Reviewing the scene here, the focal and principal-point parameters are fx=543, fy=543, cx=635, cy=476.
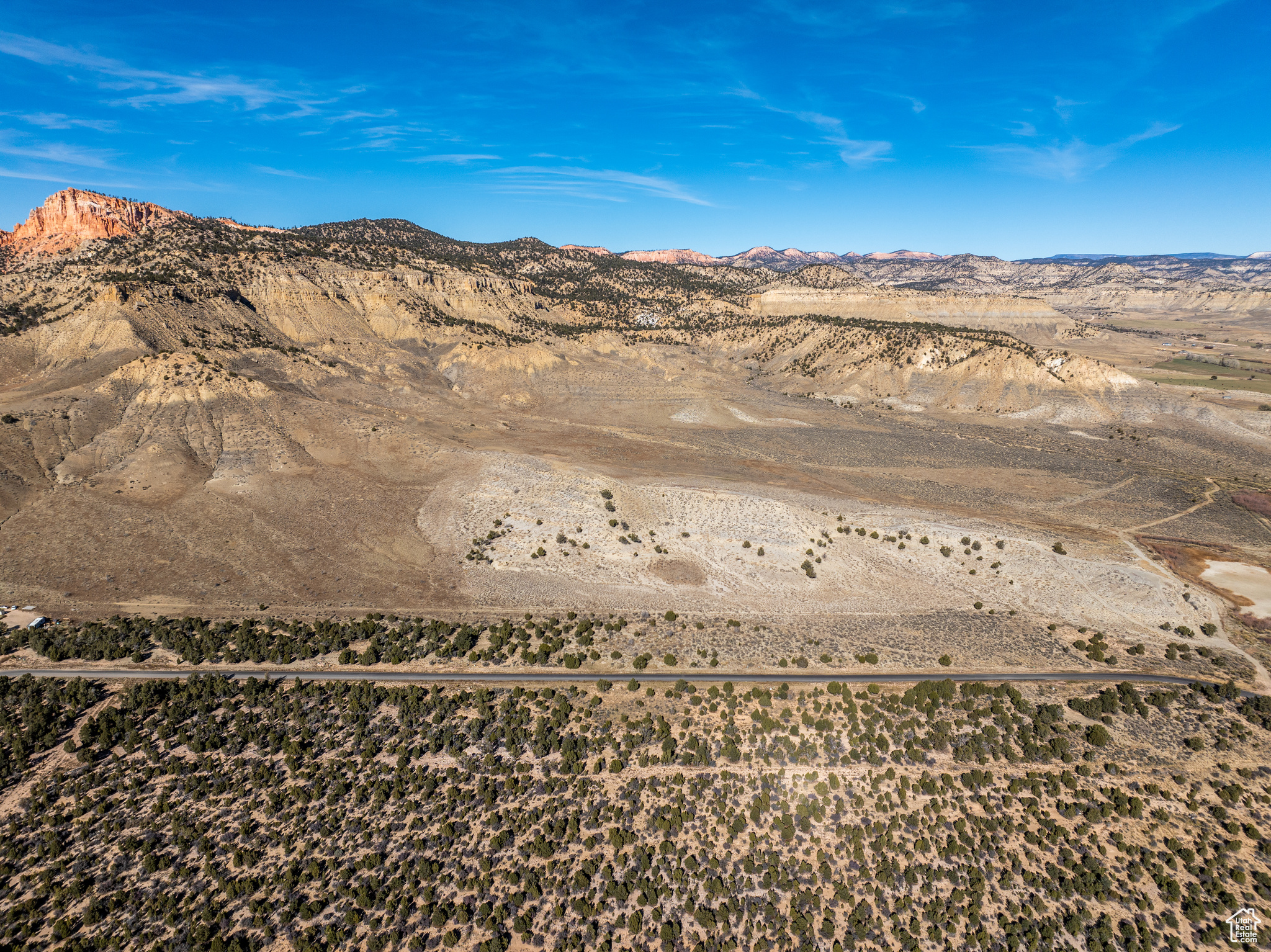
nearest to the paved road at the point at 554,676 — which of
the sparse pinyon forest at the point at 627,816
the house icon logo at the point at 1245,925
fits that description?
the sparse pinyon forest at the point at 627,816

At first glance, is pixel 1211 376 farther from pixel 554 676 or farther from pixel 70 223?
pixel 70 223

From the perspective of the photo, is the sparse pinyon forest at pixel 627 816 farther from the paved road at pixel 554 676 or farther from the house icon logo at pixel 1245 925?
the paved road at pixel 554 676

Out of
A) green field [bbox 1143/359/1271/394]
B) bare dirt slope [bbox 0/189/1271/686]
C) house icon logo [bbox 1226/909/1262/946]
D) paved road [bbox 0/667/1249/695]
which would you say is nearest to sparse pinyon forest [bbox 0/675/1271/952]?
house icon logo [bbox 1226/909/1262/946]

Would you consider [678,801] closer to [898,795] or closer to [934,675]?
[898,795]

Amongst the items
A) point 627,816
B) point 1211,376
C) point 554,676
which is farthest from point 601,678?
point 1211,376

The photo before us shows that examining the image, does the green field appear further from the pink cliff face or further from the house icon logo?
the pink cliff face

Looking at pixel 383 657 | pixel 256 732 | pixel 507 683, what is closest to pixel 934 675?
pixel 507 683
